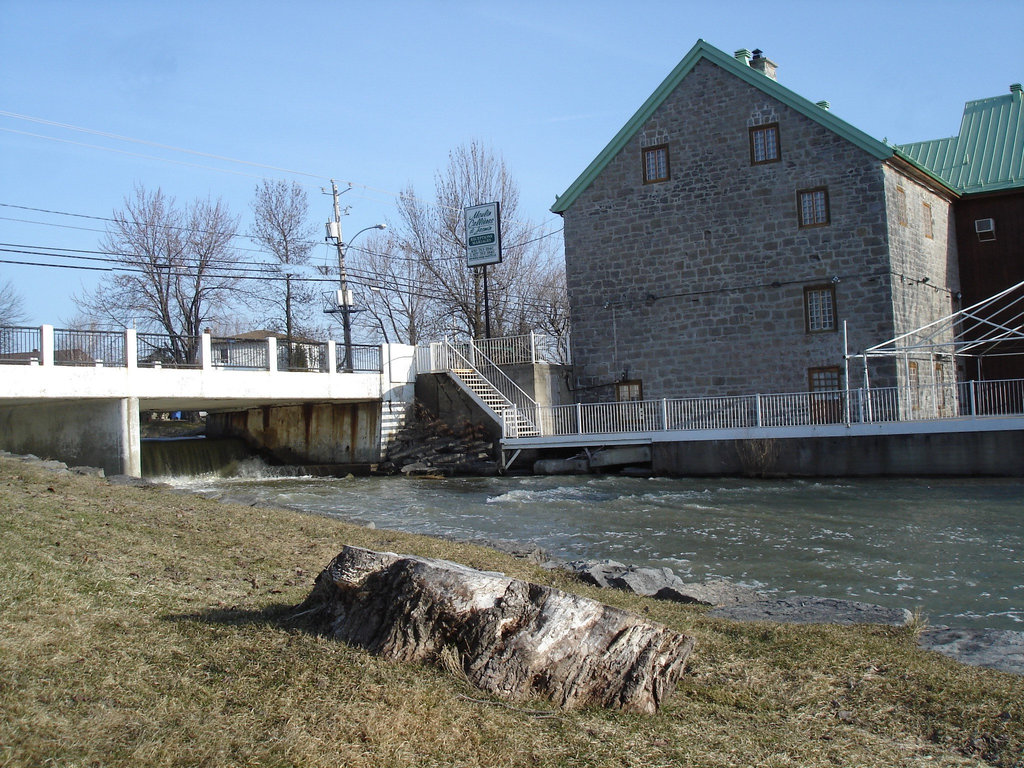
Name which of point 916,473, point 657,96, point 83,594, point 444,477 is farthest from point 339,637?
point 657,96

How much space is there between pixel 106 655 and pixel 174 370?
67.1ft

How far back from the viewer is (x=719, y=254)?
92.6 feet

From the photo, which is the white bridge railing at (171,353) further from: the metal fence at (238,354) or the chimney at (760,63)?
the chimney at (760,63)

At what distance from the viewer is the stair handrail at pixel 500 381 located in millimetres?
28328

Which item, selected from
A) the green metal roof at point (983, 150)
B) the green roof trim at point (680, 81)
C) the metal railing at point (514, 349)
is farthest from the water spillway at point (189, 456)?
the green metal roof at point (983, 150)

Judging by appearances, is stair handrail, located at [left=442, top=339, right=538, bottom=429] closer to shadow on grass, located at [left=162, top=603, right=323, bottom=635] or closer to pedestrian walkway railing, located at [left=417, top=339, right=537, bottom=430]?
pedestrian walkway railing, located at [left=417, top=339, right=537, bottom=430]

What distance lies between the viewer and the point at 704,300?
28.5 m

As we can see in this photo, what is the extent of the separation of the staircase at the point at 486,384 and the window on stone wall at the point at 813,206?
9.91 meters

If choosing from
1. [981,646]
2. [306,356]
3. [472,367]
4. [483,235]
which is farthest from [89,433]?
[981,646]

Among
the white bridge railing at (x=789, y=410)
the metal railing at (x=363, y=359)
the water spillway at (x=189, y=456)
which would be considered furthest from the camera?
the metal railing at (x=363, y=359)

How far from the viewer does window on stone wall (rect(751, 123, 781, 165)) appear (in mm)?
27391

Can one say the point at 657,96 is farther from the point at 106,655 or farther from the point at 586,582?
the point at 106,655

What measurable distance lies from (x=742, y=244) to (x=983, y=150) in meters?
10.6

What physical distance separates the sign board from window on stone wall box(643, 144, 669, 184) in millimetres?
5911
